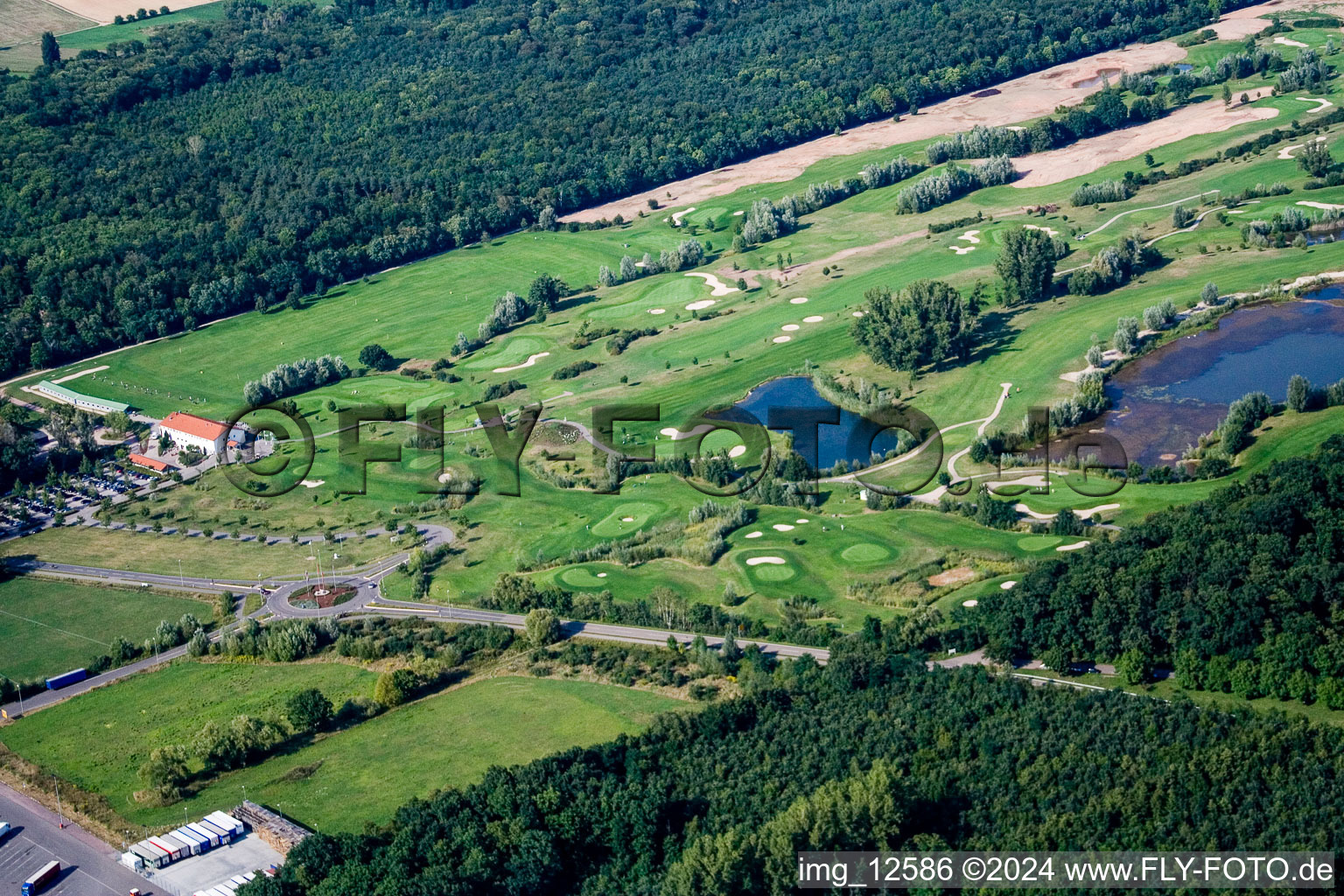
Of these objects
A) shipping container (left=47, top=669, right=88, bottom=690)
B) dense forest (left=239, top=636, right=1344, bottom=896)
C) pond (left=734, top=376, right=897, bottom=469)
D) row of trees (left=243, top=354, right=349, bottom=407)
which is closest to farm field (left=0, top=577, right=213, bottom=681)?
shipping container (left=47, top=669, right=88, bottom=690)

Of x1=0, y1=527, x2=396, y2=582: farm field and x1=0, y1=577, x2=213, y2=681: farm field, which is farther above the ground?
x1=0, y1=527, x2=396, y2=582: farm field

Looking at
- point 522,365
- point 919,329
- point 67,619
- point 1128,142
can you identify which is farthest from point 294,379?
point 1128,142

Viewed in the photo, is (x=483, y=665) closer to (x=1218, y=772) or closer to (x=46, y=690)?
(x=46, y=690)

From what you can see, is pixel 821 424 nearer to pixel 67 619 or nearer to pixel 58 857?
pixel 67 619

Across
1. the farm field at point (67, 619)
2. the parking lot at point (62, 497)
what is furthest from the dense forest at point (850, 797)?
the parking lot at point (62, 497)

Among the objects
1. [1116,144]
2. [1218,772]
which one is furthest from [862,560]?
[1116,144]

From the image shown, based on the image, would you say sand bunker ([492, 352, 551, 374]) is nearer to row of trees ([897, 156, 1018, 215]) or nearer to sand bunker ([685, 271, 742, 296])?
sand bunker ([685, 271, 742, 296])
